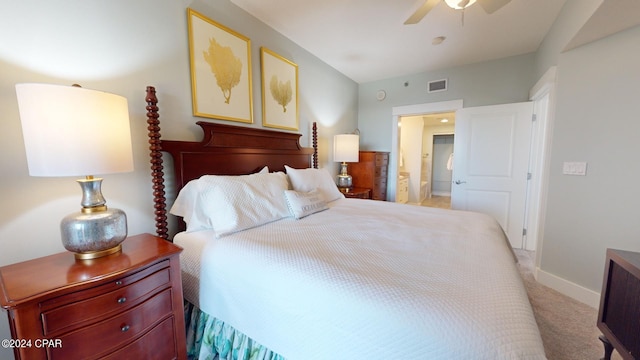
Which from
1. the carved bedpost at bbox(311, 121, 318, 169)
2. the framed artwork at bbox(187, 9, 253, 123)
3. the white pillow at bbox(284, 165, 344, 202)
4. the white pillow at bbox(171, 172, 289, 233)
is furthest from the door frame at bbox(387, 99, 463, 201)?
the white pillow at bbox(171, 172, 289, 233)

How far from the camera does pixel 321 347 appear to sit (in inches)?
37.4

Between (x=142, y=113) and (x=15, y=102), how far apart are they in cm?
53

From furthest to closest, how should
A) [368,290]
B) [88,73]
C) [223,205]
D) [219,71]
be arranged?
[219,71], [223,205], [88,73], [368,290]

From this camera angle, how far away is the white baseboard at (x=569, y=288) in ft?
6.52

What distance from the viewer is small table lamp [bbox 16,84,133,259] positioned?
0.94 meters

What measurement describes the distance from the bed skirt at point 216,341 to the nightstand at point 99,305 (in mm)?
141

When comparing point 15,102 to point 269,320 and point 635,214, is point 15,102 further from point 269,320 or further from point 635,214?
point 635,214

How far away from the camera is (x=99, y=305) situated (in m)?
0.97

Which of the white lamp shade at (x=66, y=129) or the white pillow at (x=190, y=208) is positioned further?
the white pillow at (x=190, y=208)

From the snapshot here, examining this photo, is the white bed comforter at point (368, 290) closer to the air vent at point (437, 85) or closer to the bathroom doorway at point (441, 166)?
the air vent at point (437, 85)

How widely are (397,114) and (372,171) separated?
1.11m

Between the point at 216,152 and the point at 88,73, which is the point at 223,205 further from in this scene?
the point at 88,73

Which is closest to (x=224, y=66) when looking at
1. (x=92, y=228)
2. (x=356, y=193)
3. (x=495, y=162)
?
(x=92, y=228)

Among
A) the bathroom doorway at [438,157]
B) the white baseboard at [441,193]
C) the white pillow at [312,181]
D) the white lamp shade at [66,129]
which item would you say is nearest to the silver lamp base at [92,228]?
the white lamp shade at [66,129]
